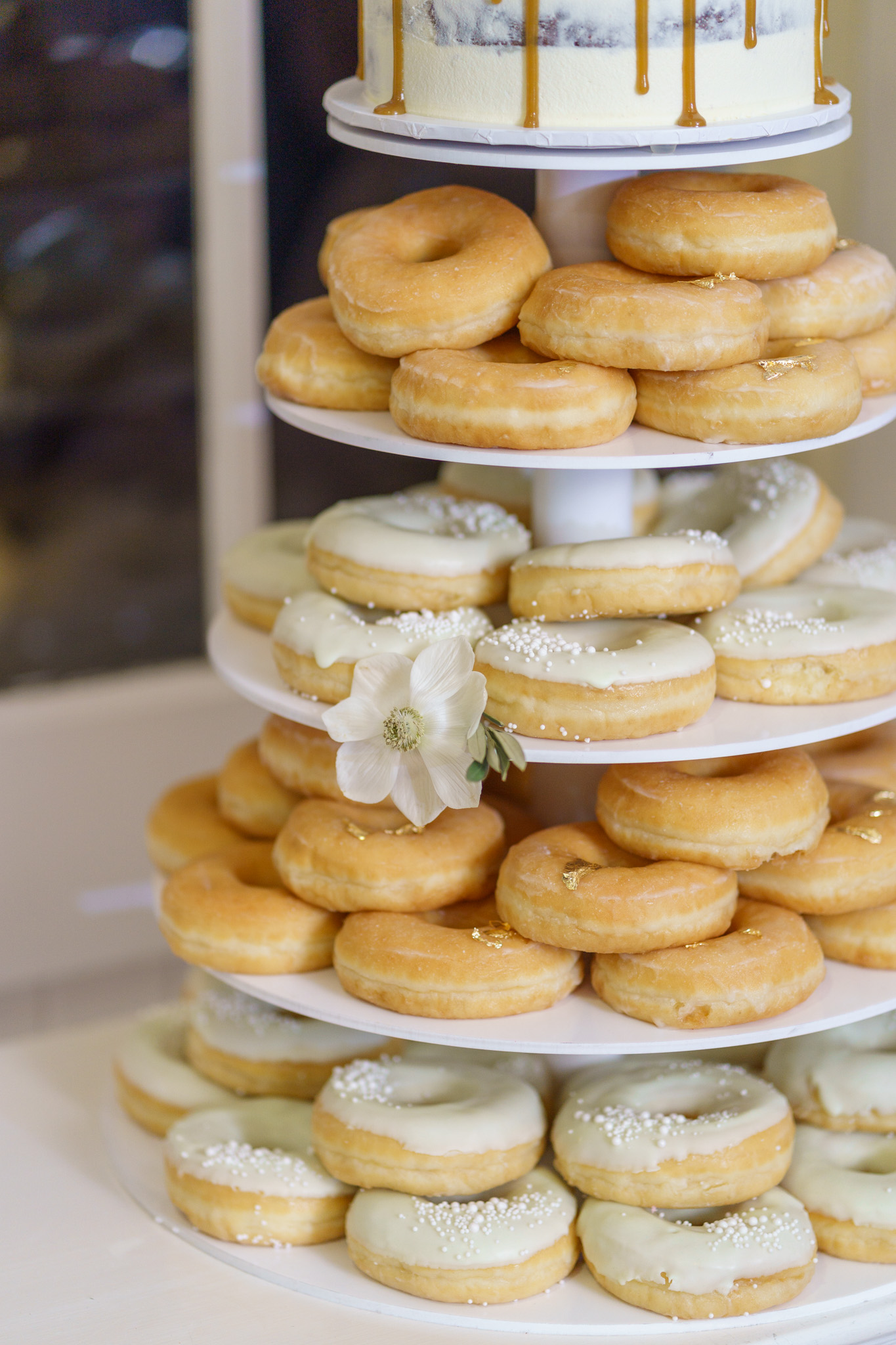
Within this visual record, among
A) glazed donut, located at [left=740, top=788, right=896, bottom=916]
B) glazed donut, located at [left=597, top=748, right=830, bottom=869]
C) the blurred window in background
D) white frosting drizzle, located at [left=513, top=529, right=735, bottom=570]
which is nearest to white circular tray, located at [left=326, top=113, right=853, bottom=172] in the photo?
white frosting drizzle, located at [left=513, top=529, right=735, bottom=570]

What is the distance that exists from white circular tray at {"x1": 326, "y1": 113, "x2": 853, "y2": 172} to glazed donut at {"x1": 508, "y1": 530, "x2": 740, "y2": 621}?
37 cm

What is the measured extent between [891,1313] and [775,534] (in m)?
0.84

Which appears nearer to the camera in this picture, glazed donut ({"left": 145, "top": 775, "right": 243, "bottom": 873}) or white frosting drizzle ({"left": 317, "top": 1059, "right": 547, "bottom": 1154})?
white frosting drizzle ({"left": 317, "top": 1059, "right": 547, "bottom": 1154})

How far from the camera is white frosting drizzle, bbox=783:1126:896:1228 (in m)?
1.63

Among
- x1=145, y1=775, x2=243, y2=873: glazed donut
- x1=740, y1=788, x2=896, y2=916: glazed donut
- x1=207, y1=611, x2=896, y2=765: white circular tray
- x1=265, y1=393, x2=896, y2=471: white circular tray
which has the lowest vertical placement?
x1=145, y1=775, x2=243, y2=873: glazed donut

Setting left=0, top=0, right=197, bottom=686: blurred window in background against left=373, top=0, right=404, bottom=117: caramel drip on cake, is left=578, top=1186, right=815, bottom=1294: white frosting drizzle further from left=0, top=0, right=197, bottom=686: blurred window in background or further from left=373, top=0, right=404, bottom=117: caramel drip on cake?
left=0, top=0, right=197, bottom=686: blurred window in background

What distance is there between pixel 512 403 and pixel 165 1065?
948 mm

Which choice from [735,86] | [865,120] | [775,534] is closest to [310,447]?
[865,120]

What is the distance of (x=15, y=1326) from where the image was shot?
1585mm

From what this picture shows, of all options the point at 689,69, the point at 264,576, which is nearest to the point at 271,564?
the point at 264,576

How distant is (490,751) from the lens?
1522mm

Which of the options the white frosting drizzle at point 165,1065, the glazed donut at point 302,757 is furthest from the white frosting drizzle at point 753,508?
the white frosting drizzle at point 165,1065

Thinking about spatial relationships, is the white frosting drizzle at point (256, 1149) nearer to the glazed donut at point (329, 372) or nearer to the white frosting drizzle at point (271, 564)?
the white frosting drizzle at point (271, 564)

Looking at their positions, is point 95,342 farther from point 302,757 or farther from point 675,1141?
point 675,1141
